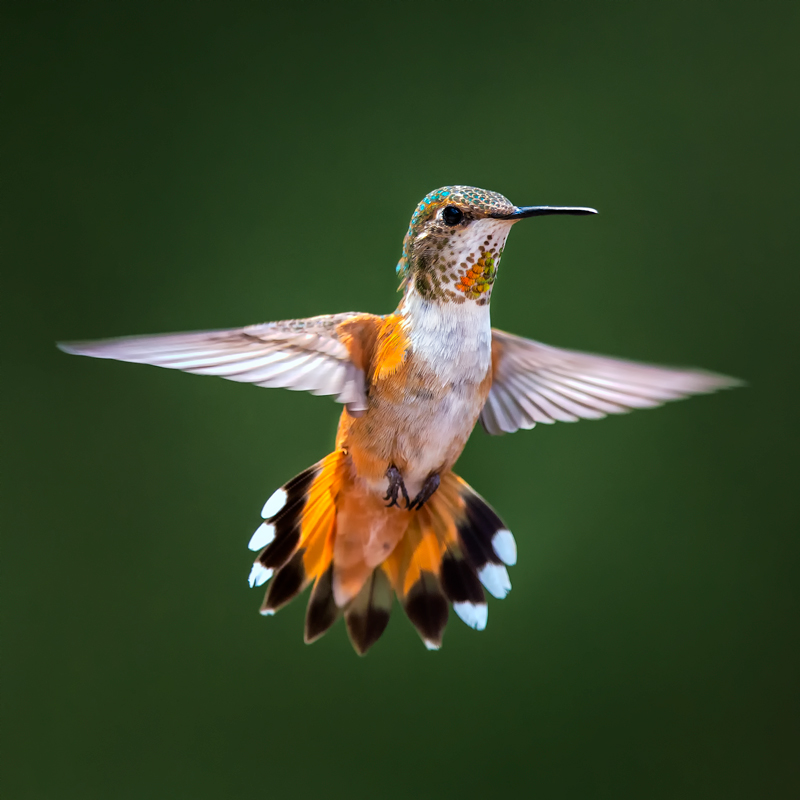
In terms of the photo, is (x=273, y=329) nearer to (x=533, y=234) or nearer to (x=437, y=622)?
(x=437, y=622)

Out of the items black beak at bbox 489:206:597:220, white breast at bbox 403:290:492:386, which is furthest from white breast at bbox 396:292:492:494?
black beak at bbox 489:206:597:220

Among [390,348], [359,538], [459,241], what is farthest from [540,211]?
[359,538]

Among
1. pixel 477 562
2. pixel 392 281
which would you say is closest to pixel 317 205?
pixel 392 281

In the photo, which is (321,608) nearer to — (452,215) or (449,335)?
(449,335)

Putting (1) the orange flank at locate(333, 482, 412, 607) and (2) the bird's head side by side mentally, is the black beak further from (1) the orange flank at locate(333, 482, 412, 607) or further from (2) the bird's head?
(1) the orange flank at locate(333, 482, 412, 607)

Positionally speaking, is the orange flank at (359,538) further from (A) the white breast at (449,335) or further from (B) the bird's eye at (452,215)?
(B) the bird's eye at (452,215)

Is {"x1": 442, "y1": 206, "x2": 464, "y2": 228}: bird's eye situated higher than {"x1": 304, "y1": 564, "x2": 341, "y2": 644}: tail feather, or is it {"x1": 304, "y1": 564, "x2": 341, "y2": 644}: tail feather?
{"x1": 442, "y1": 206, "x2": 464, "y2": 228}: bird's eye
